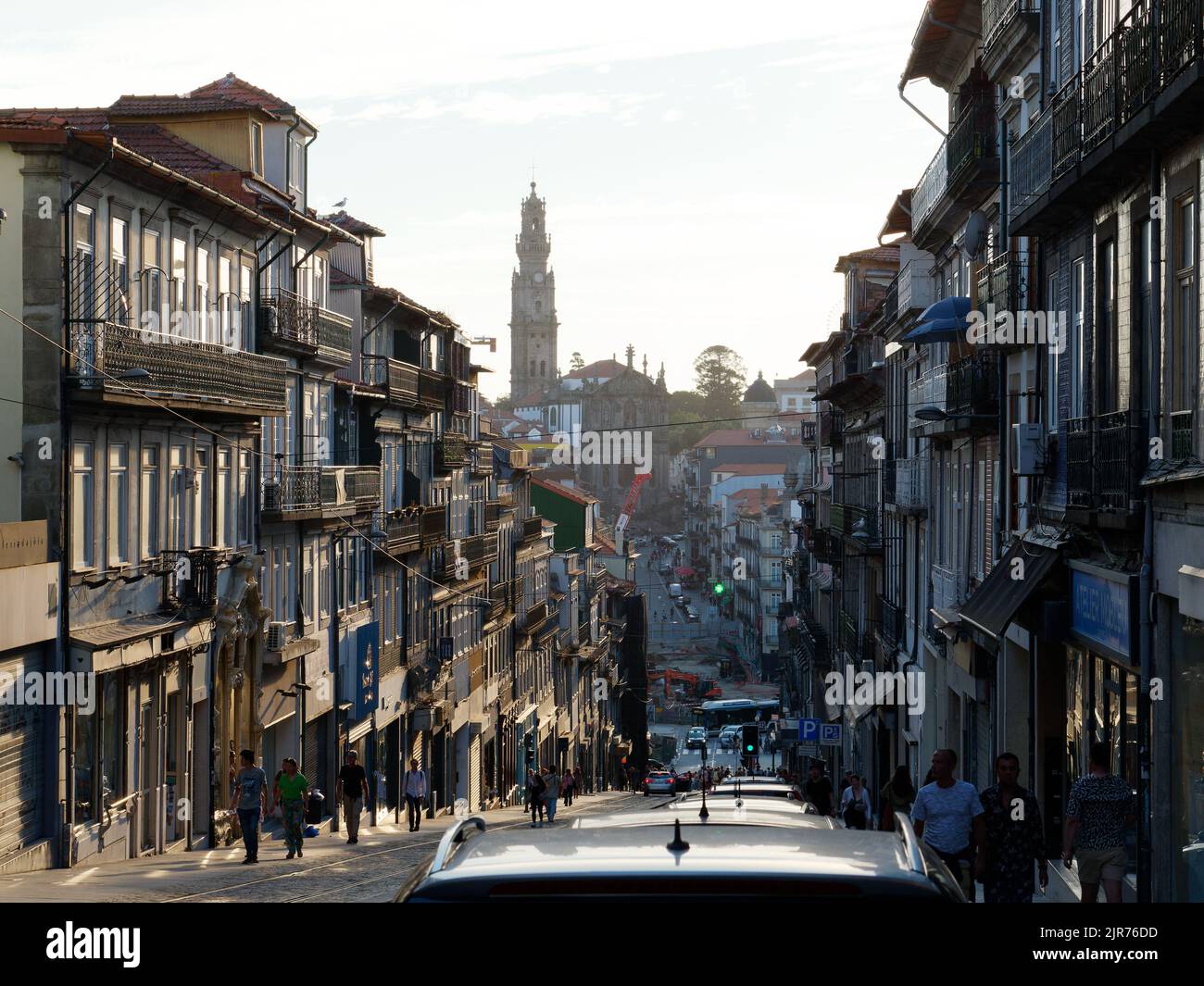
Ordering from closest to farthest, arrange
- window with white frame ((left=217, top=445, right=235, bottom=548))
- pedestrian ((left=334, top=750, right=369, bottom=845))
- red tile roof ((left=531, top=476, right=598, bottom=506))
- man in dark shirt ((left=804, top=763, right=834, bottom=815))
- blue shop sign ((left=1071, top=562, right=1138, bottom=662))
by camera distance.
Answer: blue shop sign ((left=1071, top=562, right=1138, bottom=662)) < man in dark shirt ((left=804, top=763, right=834, bottom=815)) < pedestrian ((left=334, top=750, right=369, bottom=845)) < window with white frame ((left=217, top=445, right=235, bottom=548)) < red tile roof ((left=531, top=476, right=598, bottom=506))

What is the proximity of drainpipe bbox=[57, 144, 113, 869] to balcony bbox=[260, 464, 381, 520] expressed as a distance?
366 inches

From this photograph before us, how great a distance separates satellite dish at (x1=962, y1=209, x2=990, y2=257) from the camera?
26.0 m

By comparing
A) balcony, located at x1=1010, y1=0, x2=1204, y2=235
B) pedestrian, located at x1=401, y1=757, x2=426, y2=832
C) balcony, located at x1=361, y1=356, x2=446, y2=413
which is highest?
balcony, located at x1=1010, y1=0, x2=1204, y2=235

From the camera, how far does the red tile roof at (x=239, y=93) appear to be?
112 feet

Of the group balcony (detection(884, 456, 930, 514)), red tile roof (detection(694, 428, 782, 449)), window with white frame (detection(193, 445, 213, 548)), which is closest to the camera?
window with white frame (detection(193, 445, 213, 548))

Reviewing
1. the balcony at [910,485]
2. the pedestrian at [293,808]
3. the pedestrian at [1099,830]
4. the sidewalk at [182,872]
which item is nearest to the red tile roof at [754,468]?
the balcony at [910,485]

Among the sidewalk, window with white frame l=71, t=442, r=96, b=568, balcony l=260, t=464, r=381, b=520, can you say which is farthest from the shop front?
balcony l=260, t=464, r=381, b=520

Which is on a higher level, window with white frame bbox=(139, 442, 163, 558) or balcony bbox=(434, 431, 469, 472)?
balcony bbox=(434, 431, 469, 472)

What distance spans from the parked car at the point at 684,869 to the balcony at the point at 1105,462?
1159cm

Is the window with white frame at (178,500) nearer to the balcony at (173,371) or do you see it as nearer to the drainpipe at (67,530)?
the balcony at (173,371)

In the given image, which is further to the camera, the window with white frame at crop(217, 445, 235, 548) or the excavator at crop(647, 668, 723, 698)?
the excavator at crop(647, 668, 723, 698)

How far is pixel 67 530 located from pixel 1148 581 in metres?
14.4

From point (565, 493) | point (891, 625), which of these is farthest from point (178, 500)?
point (565, 493)
